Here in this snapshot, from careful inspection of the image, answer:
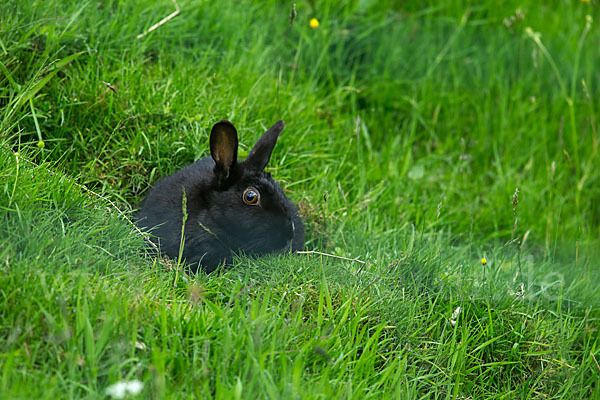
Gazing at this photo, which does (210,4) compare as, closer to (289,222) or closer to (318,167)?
(318,167)

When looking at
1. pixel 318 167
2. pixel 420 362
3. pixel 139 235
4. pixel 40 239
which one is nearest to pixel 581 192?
pixel 318 167

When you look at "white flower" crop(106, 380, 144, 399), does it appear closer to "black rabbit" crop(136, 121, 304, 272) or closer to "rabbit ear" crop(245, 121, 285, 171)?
"black rabbit" crop(136, 121, 304, 272)

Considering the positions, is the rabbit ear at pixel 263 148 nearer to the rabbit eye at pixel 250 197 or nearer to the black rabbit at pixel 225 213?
the black rabbit at pixel 225 213

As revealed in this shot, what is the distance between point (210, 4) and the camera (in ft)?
16.8

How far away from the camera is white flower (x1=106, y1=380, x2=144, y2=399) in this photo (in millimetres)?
2287

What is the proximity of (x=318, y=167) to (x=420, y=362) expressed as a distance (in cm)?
193

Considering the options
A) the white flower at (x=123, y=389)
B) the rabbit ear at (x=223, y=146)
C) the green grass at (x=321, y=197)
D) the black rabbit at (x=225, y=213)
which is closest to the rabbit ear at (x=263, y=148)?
the black rabbit at (x=225, y=213)

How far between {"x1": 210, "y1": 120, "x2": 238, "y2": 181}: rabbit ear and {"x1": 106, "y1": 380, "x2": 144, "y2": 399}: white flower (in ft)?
5.37

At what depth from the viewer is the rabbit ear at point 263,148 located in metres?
3.86

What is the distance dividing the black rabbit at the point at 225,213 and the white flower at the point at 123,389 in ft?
4.41

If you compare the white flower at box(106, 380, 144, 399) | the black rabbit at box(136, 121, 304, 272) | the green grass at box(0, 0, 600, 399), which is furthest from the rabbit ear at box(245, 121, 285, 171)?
the white flower at box(106, 380, 144, 399)

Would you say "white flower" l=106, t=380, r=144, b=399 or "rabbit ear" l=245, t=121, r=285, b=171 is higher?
"rabbit ear" l=245, t=121, r=285, b=171

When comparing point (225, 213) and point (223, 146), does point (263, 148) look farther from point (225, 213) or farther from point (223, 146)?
point (225, 213)

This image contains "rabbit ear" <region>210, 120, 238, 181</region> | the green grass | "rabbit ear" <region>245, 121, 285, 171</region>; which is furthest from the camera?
"rabbit ear" <region>245, 121, 285, 171</region>
